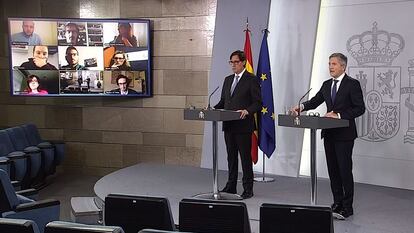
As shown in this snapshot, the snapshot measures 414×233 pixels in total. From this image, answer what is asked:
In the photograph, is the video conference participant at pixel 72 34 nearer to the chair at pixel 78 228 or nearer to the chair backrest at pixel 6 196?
the chair backrest at pixel 6 196

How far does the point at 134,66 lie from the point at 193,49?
0.98 m

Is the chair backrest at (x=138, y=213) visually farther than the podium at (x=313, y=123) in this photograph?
No

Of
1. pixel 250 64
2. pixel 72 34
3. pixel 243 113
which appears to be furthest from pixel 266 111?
pixel 72 34

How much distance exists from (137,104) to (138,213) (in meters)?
5.48

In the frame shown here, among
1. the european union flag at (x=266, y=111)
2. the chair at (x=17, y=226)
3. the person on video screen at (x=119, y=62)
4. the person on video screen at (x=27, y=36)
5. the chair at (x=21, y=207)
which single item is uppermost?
the person on video screen at (x=27, y=36)

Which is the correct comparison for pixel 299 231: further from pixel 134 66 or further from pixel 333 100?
pixel 134 66

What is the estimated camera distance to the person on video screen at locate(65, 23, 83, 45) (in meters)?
8.12

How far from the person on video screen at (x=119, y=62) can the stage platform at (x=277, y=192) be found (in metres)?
1.61

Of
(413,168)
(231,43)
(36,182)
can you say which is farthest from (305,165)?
(36,182)

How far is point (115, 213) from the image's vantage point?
131 inches

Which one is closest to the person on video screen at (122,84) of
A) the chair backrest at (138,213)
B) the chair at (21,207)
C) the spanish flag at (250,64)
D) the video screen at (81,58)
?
the video screen at (81,58)

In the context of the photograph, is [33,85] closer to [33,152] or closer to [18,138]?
[18,138]

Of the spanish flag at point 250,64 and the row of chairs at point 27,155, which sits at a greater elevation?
the spanish flag at point 250,64

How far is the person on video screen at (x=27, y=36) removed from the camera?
8.02 metres
